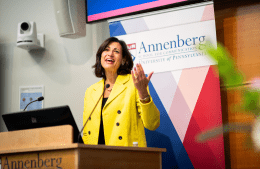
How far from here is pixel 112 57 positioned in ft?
6.89

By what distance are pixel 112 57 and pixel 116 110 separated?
44 cm

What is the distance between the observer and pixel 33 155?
1205 mm

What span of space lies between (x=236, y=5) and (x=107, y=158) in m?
2.04

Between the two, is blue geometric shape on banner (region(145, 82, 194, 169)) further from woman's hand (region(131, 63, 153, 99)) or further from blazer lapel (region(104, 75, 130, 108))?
woman's hand (region(131, 63, 153, 99))

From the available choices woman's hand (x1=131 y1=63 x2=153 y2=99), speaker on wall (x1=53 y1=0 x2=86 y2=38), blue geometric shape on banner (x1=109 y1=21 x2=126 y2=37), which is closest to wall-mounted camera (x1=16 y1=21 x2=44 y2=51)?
speaker on wall (x1=53 y1=0 x2=86 y2=38)

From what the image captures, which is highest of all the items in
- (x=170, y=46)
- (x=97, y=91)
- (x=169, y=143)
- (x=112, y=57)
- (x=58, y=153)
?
(x=170, y=46)

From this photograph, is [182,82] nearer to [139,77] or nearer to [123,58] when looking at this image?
[123,58]

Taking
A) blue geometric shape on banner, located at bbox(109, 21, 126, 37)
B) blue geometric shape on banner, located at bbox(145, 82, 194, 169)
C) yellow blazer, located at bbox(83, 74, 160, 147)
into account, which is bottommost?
blue geometric shape on banner, located at bbox(145, 82, 194, 169)

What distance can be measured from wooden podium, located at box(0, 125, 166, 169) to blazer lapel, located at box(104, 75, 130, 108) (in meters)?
0.63

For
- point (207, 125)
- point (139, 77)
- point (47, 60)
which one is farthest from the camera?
point (47, 60)

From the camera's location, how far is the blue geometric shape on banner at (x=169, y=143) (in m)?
2.34

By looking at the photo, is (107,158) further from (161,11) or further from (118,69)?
(161,11)

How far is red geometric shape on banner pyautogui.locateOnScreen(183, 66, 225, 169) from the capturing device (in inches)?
87.4

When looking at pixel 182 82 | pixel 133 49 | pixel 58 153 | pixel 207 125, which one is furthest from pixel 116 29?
pixel 58 153
